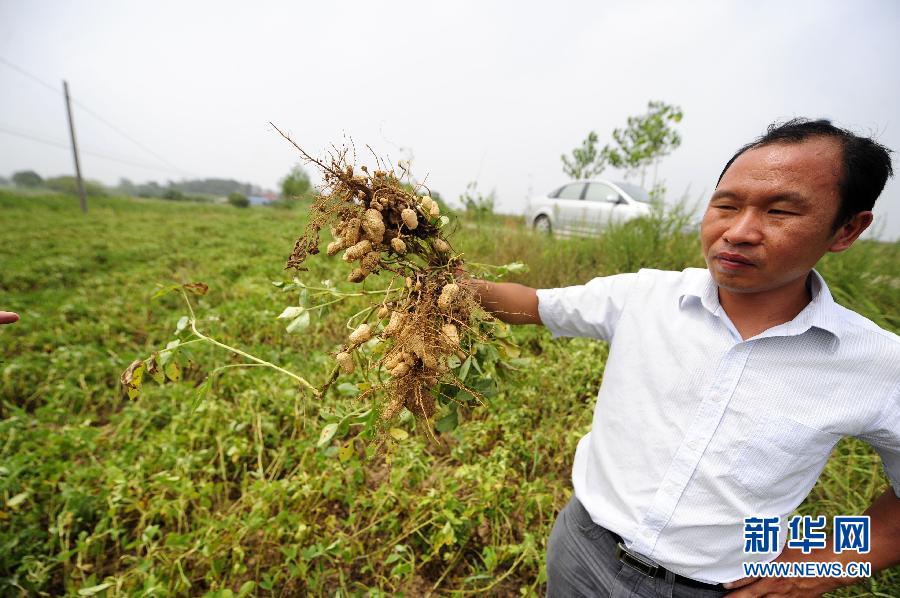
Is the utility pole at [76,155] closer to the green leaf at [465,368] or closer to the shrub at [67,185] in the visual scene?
the shrub at [67,185]

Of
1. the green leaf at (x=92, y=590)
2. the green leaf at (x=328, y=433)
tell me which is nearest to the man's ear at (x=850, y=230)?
the green leaf at (x=328, y=433)

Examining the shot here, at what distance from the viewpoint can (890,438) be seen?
0.89 metres

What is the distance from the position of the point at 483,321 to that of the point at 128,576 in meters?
1.85

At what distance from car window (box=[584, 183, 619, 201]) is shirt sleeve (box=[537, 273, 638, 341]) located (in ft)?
18.0

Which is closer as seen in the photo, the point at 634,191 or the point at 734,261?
the point at 734,261

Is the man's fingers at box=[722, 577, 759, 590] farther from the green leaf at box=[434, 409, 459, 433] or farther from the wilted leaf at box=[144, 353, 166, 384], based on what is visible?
the wilted leaf at box=[144, 353, 166, 384]

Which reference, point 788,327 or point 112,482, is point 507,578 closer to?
point 788,327

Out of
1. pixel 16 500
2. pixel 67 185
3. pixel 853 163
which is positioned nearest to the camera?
pixel 853 163

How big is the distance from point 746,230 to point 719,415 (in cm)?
45

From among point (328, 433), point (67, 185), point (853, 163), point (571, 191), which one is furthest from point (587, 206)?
point (67, 185)

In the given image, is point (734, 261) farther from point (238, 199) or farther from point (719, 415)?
point (238, 199)

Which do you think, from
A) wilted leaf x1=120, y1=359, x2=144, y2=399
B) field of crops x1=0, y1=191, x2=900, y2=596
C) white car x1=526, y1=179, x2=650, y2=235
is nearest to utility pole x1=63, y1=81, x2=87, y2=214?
field of crops x1=0, y1=191, x2=900, y2=596

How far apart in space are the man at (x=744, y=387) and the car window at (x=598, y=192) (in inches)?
221

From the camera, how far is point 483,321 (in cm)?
116
